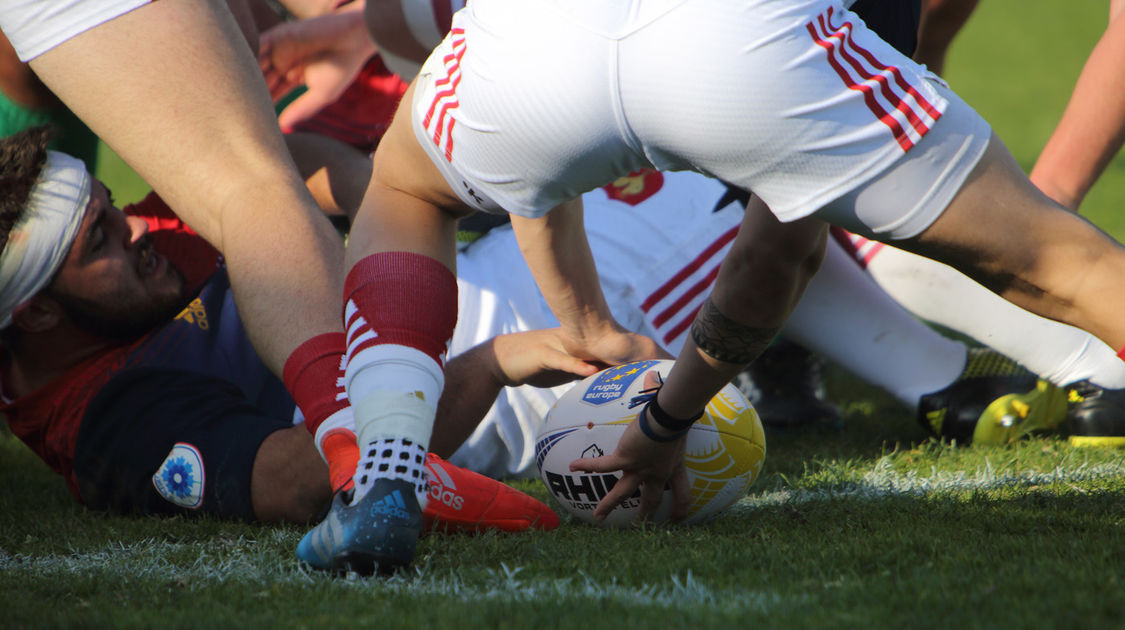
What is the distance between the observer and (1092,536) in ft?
5.64

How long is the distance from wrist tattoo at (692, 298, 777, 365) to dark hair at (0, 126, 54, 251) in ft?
5.89

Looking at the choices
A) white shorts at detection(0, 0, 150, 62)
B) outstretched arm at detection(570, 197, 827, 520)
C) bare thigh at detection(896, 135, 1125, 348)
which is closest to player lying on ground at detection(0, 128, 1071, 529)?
white shorts at detection(0, 0, 150, 62)

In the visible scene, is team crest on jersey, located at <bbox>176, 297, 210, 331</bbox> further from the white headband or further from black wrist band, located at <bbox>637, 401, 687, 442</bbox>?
black wrist band, located at <bbox>637, 401, 687, 442</bbox>

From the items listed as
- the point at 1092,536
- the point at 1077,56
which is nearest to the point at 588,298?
the point at 1092,536

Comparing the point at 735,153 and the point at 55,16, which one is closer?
Result: the point at 735,153

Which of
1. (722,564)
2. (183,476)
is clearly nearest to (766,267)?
(722,564)

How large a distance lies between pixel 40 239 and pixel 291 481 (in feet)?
3.12

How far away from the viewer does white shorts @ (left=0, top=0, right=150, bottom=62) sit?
2338 mm

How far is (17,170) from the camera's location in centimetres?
251

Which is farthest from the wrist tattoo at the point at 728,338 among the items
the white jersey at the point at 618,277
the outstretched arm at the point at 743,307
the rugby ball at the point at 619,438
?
the white jersey at the point at 618,277

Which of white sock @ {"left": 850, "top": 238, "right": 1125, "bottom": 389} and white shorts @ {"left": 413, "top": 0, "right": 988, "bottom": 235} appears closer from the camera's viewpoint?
white shorts @ {"left": 413, "top": 0, "right": 988, "bottom": 235}

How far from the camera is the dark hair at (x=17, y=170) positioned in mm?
2479

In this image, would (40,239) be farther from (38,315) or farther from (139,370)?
(139,370)

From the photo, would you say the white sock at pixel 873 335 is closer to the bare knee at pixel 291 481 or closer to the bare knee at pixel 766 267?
the bare knee at pixel 766 267
